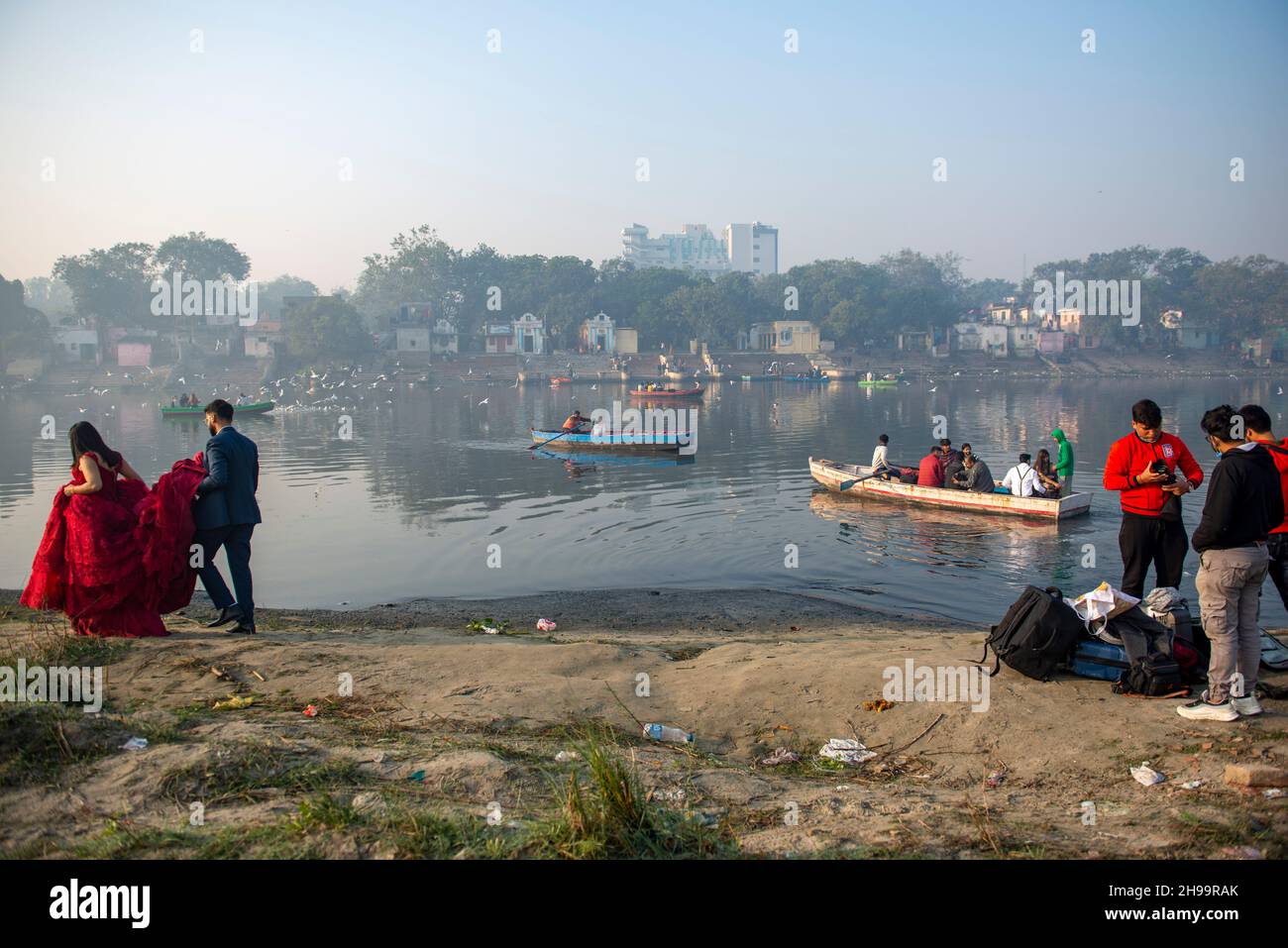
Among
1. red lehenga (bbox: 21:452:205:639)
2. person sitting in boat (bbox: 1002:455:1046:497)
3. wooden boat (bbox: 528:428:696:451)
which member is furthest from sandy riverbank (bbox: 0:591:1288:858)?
wooden boat (bbox: 528:428:696:451)

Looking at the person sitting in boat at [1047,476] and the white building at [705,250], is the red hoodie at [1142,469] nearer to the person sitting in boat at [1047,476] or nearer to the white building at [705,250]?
the person sitting in boat at [1047,476]

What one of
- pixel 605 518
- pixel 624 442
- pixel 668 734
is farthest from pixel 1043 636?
pixel 624 442

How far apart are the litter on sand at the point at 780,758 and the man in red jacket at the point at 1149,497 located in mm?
3050

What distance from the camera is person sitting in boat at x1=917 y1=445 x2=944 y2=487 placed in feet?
59.8

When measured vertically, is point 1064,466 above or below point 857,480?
above

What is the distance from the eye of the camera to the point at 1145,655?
232 inches

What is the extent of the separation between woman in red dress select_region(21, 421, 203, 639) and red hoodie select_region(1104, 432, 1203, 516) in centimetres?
740

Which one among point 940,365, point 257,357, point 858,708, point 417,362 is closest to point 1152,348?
point 940,365

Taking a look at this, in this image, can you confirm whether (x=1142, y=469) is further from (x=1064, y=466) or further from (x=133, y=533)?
(x=1064, y=466)

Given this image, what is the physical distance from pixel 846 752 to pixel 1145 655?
2.15 m

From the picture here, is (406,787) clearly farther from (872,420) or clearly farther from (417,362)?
(417,362)

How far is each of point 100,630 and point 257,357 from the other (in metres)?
76.8

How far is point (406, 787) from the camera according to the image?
4.49 m

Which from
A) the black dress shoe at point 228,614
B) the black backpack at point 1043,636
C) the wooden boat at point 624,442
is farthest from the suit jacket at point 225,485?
the wooden boat at point 624,442
